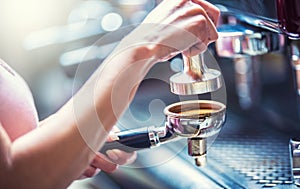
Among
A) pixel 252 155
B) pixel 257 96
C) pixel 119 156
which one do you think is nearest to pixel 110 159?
pixel 119 156

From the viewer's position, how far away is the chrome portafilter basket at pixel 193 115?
547 mm

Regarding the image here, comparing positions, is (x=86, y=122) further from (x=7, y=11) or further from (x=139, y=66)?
Result: (x=7, y=11)

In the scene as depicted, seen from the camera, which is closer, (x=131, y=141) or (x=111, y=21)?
(x=131, y=141)

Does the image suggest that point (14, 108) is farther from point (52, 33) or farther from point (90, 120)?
point (52, 33)

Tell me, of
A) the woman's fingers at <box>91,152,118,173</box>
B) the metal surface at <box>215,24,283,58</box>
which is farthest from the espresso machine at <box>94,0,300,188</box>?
the woman's fingers at <box>91,152,118,173</box>

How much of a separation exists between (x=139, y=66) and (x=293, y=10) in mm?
163

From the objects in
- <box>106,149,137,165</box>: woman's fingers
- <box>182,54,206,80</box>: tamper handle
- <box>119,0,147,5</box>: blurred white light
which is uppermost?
<box>119,0,147,5</box>: blurred white light

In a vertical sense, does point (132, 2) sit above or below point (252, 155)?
above

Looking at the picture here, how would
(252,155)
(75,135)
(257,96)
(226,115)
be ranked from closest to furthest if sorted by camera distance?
(75,135) → (252,155) → (226,115) → (257,96)

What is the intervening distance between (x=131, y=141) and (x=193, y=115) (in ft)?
0.32

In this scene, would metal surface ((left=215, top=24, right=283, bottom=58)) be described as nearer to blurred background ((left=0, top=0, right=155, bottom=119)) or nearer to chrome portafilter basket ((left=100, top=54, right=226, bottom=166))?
chrome portafilter basket ((left=100, top=54, right=226, bottom=166))

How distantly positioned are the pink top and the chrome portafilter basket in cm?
13

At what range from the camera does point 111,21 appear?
1515 mm

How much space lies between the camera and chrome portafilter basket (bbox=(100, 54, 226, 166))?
55 cm
